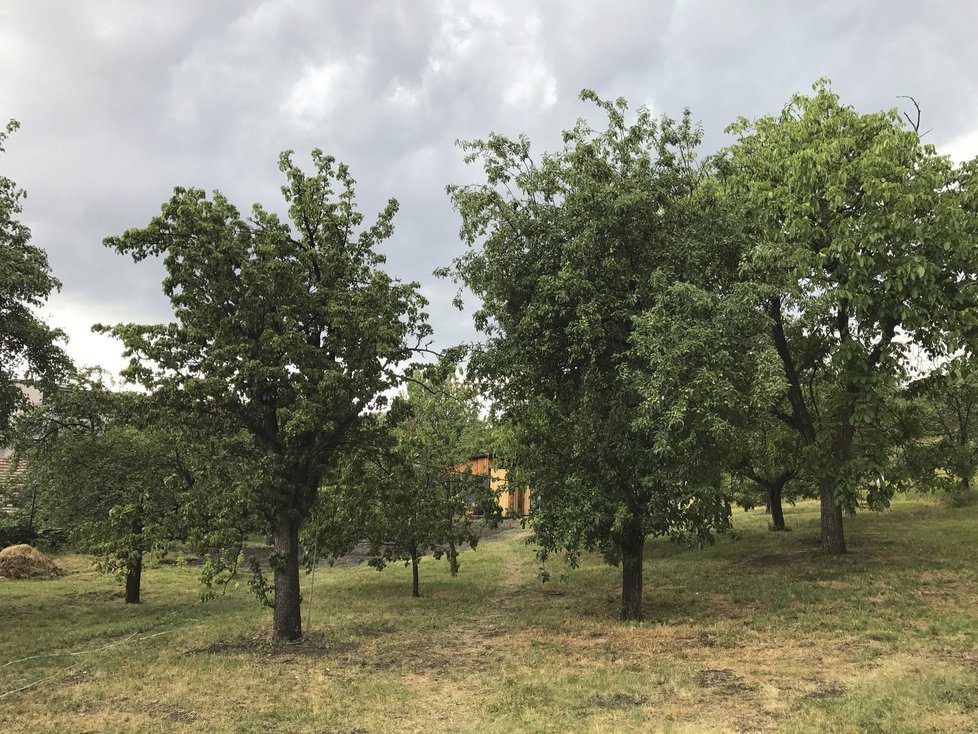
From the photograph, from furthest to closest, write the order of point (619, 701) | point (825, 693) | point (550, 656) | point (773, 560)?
point (773, 560), point (550, 656), point (619, 701), point (825, 693)

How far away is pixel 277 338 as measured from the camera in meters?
13.5

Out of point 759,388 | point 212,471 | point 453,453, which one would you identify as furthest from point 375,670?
point 453,453

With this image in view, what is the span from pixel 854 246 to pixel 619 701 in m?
12.2

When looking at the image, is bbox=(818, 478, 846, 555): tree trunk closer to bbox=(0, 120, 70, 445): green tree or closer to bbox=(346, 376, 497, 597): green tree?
bbox=(346, 376, 497, 597): green tree

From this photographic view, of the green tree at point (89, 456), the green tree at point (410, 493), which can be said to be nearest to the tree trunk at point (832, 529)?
the green tree at point (410, 493)

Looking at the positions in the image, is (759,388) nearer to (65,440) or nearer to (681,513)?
(681,513)

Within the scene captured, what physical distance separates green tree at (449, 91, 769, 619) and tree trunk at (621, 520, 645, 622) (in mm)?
38

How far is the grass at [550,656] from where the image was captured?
8.91m

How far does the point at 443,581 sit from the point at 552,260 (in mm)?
15985

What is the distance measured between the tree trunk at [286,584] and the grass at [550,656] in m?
0.47

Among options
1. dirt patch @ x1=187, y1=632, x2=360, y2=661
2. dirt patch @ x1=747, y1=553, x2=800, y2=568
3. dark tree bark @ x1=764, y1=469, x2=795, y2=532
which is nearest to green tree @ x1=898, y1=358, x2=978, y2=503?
dirt patch @ x1=747, y1=553, x2=800, y2=568

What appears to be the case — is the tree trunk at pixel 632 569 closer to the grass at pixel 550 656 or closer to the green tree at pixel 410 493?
the grass at pixel 550 656

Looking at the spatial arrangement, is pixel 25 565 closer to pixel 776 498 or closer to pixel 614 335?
pixel 614 335

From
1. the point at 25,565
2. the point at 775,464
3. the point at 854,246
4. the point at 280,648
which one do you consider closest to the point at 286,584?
the point at 280,648
